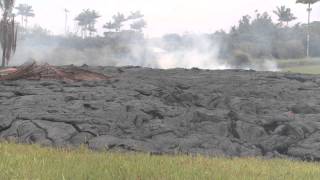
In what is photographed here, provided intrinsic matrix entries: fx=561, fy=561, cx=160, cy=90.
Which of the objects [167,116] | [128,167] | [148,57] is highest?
[148,57]

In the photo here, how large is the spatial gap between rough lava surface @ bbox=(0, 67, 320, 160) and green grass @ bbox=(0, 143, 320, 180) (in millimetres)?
1245

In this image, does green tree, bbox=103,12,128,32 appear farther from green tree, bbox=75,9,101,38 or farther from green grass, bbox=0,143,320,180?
green grass, bbox=0,143,320,180

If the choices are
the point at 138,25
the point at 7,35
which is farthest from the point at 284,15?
the point at 7,35

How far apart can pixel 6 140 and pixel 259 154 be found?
4688 mm

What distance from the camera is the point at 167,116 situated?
1225 cm

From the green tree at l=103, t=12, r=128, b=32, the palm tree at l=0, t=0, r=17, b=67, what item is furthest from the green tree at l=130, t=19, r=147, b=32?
the palm tree at l=0, t=0, r=17, b=67

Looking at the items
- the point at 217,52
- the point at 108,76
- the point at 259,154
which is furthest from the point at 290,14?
the point at 259,154

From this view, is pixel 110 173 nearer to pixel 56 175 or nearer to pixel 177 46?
pixel 56 175

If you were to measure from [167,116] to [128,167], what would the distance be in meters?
4.86

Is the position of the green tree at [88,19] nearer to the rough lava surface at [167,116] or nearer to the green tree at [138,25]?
the green tree at [138,25]

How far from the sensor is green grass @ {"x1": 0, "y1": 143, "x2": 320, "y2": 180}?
23.0ft

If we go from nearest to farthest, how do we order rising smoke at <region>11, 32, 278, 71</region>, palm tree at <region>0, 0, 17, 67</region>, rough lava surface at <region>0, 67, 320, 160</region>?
rough lava surface at <region>0, 67, 320, 160</region> < palm tree at <region>0, 0, 17, 67</region> < rising smoke at <region>11, 32, 278, 71</region>

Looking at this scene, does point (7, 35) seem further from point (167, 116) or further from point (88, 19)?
point (88, 19)

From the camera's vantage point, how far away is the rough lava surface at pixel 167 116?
10586 mm
